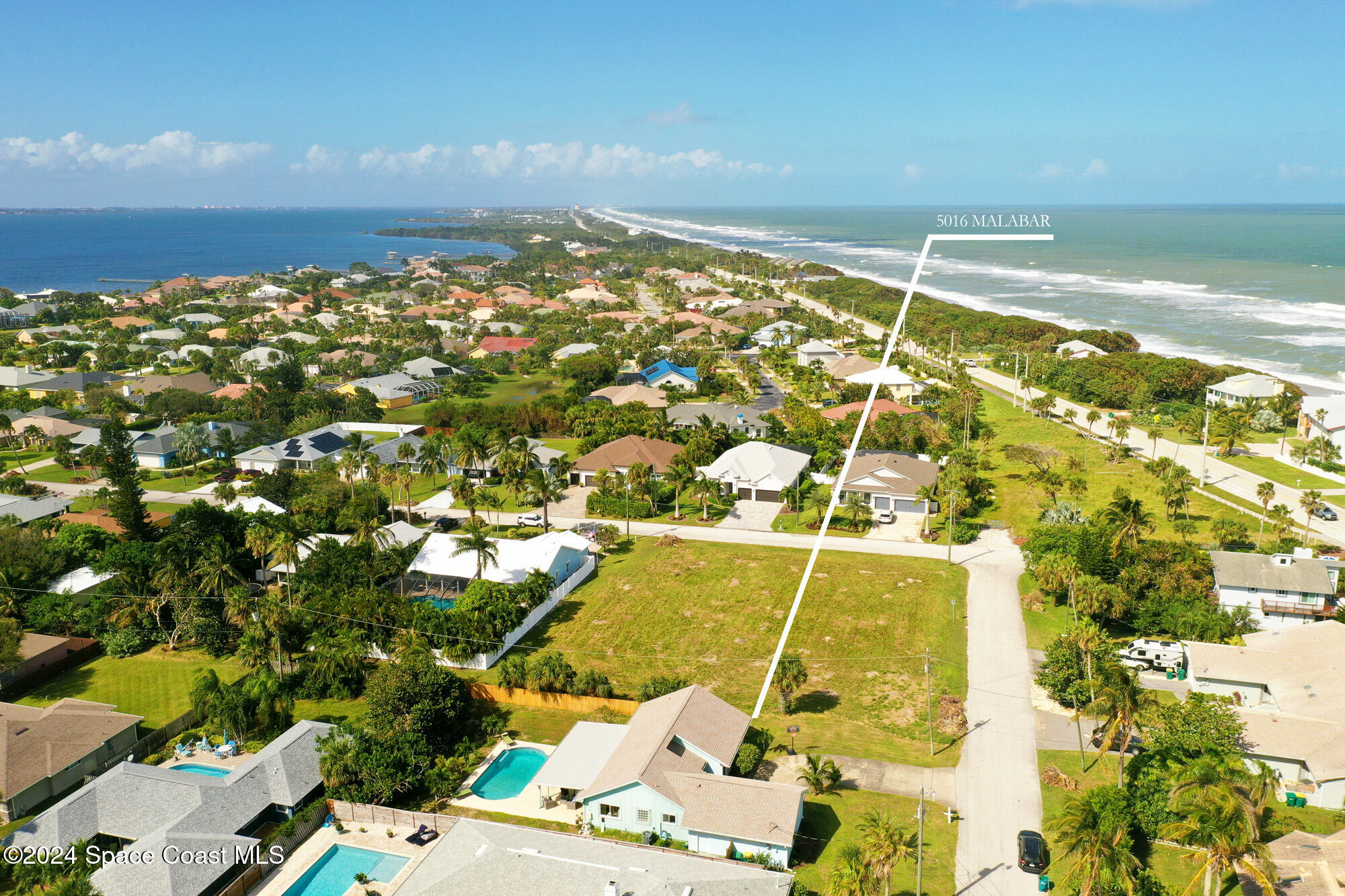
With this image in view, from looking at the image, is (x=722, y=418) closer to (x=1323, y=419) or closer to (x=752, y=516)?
(x=752, y=516)

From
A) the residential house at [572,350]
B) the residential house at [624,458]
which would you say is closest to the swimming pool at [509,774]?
the residential house at [624,458]

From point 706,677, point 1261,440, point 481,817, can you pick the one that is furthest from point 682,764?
point 1261,440

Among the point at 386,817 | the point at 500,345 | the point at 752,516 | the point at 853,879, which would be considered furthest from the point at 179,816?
the point at 500,345

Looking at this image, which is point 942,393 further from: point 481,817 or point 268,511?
point 481,817

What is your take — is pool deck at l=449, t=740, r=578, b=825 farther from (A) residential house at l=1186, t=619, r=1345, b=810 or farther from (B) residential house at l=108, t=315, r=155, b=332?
(B) residential house at l=108, t=315, r=155, b=332

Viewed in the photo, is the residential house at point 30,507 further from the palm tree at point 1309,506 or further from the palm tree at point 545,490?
the palm tree at point 1309,506
